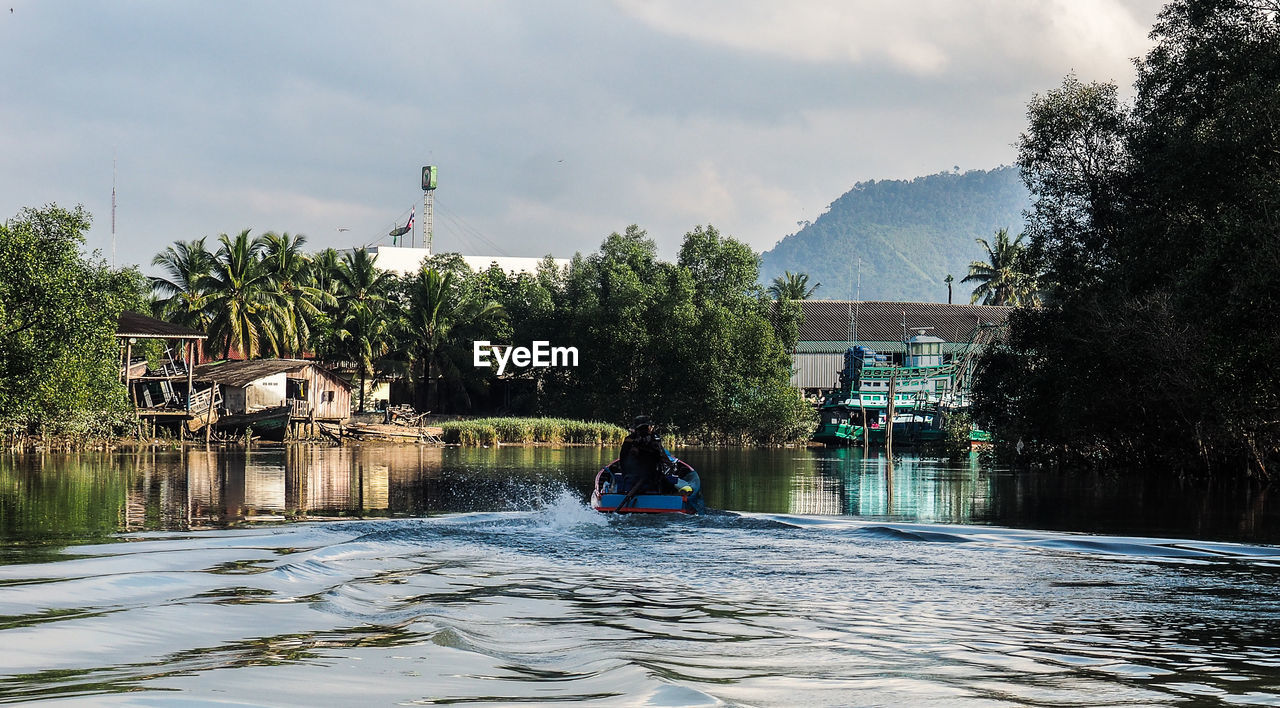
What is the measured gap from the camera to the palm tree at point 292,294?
60000 mm

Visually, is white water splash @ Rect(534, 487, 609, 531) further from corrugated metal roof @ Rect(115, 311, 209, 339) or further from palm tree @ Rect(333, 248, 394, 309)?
palm tree @ Rect(333, 248, 394, 309)

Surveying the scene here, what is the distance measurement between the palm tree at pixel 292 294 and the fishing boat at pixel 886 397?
32290 mm

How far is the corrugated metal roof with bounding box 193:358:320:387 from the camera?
57.5m

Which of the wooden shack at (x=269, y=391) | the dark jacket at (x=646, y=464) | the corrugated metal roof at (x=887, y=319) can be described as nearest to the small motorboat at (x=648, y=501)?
the dark jacket at (x=646, y=464)

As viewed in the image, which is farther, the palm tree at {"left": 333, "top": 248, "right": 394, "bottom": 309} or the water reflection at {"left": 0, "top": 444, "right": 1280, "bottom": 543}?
the palm tree at {"left": 333, "top": 248, "right": 394, "bottom": 309}

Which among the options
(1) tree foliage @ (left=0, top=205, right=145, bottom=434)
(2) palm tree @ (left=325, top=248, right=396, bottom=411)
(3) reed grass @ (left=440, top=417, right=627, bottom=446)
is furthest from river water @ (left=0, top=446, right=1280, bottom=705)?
(2) palm tree @ (left=325, top=248, right=396, bottom=411)

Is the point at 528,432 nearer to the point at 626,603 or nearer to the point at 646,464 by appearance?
the point at 646,464

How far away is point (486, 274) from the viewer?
82.8 meters

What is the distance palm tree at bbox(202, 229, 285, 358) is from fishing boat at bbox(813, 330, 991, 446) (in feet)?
114

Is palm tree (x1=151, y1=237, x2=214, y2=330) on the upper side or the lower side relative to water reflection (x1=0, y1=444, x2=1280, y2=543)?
upper

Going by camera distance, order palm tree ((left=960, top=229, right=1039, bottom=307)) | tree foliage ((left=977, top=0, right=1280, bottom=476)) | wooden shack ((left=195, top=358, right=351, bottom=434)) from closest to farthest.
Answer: tree foliage ((left=977, top=0, right=1280, bottom=476)) → wooden shack ((left=195, top=358, right=351, bottom=434)) → palm tree ((left=960, top=229, right=1039, bottom=307))

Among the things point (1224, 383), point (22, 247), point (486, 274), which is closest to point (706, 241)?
point (486, 274)

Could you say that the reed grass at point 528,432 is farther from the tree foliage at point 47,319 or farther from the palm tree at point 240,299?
the tree foliage at point 47,319

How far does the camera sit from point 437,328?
6919cm
